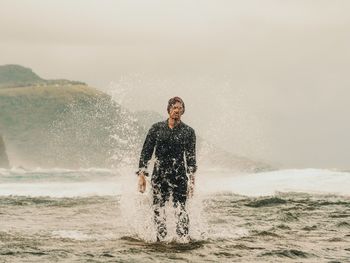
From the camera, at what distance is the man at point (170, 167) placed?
977 cm

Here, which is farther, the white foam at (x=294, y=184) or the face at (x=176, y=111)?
the white foam at (x=294, y=184)

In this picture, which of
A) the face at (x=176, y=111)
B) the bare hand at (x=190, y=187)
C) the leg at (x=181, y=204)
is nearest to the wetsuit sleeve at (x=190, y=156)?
the bare hand at (x=190, y=187)

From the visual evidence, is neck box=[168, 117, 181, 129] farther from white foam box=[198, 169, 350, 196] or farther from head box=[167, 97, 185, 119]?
white foam box=[198, 169, 350, 196]

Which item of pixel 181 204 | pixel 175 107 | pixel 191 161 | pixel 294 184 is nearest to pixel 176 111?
pixel 175 107

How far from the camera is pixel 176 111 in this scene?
965 centimetres

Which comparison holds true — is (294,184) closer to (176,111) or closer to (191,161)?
(191,161)

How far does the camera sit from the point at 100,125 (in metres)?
186

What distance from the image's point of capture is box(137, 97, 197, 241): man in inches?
385

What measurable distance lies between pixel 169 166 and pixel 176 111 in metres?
0.94

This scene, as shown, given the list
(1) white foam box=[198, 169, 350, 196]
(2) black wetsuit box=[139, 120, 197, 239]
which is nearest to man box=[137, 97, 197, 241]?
(2) black wetsuit box=[139, 120, 197, 239]

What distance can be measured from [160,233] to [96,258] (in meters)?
1.92

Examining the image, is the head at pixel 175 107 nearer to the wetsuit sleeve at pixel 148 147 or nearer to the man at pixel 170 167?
the man at pixel 170 167

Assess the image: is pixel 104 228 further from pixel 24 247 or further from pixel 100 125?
pixel 100 125

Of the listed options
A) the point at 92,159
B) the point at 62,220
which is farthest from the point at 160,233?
the point at 92,159
